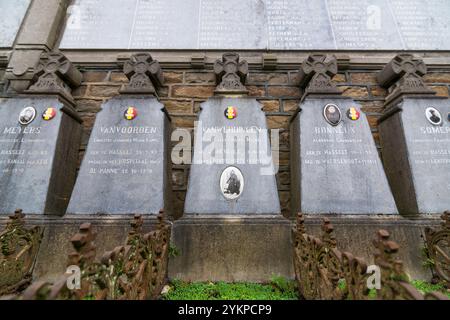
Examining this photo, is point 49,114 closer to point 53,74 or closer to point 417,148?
point 53,74

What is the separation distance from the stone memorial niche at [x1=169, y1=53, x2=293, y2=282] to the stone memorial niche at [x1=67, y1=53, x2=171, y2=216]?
0.55 meters

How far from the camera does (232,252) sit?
11.0ft

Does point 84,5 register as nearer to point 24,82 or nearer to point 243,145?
point 24,82

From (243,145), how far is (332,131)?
149cm

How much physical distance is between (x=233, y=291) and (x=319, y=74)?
13.7 ft

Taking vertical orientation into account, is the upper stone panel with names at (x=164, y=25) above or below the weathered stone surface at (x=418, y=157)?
above

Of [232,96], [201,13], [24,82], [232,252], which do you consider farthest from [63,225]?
[201,13]

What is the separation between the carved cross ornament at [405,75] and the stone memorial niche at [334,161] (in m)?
1.36

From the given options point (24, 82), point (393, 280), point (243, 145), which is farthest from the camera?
point (24, 82)

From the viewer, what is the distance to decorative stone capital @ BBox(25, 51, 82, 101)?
15.8 feet

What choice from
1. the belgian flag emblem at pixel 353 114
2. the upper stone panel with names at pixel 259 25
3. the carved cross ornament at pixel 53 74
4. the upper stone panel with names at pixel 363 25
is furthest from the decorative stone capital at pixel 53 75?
the upper stone panel with names at pixel 363 25

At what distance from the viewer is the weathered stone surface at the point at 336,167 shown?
3.85 meters

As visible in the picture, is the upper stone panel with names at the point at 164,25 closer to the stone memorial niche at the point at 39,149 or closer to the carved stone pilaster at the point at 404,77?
the stone memorial niche at the point at 39,149

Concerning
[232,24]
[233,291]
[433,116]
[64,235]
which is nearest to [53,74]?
[64,235]
